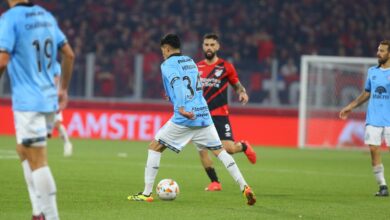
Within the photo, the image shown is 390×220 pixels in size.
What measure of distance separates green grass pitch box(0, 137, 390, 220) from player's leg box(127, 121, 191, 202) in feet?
0.65

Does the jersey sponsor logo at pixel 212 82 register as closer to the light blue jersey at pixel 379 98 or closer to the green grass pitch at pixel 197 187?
the green grass pitch at pixel 197 187

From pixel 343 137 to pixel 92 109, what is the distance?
7503mm

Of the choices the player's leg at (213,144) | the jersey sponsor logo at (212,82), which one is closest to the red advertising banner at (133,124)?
the jersey sponsor logo at (212,82)

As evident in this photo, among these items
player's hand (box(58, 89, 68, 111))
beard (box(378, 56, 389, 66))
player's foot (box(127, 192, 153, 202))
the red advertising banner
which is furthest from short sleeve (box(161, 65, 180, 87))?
the red advertising banner

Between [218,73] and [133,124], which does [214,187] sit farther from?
[133,124]

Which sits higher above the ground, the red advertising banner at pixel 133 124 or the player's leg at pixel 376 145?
the player's leg at pixel 376 145

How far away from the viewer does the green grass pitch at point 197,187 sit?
993 centimetres

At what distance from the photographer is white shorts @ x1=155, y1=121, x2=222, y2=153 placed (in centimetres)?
1101

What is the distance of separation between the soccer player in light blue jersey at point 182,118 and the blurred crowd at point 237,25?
17643 mm

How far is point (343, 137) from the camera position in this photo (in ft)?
83.1

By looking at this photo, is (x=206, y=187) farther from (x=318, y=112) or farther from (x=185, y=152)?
(x=318, y=112)

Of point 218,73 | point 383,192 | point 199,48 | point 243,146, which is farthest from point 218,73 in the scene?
point 199,48

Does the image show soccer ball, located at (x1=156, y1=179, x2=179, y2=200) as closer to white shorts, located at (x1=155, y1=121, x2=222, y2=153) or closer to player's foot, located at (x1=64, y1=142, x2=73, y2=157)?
white shorts, located at (x1=155, y1=121, x2=222, y2=153)

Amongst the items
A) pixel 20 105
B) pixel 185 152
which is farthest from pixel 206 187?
pixel 185 152
